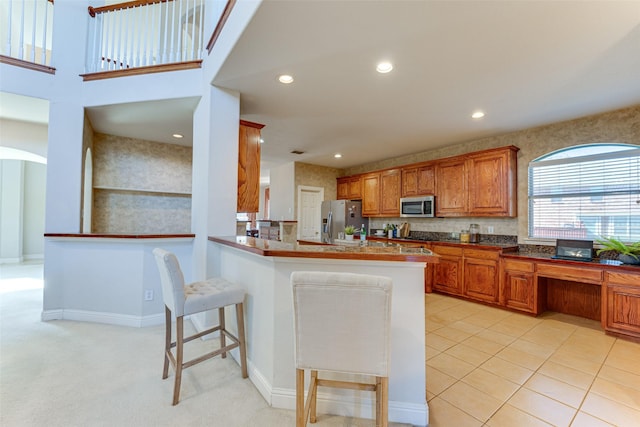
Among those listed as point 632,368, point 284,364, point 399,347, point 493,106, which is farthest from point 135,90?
point 632,368

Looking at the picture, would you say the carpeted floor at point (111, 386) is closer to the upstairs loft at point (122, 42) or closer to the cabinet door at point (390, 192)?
the upstairs loft at point (122, 42)

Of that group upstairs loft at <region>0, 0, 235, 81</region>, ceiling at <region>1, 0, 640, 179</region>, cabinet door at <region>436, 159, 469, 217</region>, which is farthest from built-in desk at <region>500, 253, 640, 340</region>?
upstairs loft at <region>0, 0, 235, 81</region>

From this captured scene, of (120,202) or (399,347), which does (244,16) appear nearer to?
(399,347)

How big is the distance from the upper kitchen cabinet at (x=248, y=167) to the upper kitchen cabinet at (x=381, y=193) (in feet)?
10.7

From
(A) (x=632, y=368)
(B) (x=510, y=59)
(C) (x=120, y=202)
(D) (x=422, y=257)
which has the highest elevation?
(B) (x=510, y=59)

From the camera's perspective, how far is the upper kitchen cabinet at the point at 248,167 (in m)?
3.11

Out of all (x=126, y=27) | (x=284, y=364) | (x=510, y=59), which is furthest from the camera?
(x=126, y=27)

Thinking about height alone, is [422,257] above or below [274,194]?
below

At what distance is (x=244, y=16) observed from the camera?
1.88 m

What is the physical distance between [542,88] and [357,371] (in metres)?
3.25

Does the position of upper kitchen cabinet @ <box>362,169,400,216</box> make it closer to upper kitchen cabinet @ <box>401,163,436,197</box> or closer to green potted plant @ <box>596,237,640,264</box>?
upper kitchen cabinet @ <box>401,163,436,197</box>

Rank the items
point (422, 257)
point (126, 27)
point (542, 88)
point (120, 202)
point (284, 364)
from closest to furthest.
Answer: point (422, 257) → point (284, 364) → point (542, 88) → point (126, 27) → point (120, 202)

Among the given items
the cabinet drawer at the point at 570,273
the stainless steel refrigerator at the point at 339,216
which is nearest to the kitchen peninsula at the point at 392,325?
the cabinet drawer at the point at 570,273

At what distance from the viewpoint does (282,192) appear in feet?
22.0
